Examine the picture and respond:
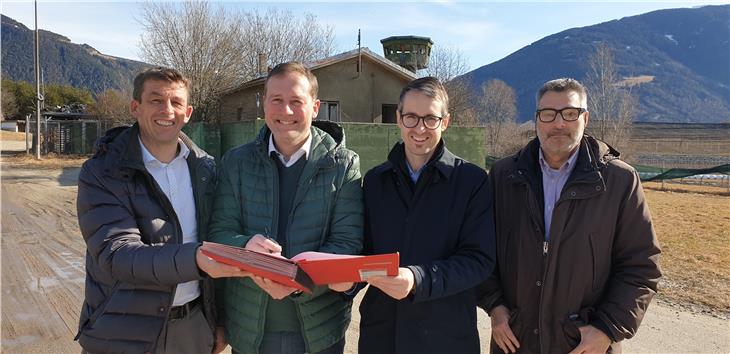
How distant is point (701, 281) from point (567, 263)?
573 cm

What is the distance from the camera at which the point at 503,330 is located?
301cm

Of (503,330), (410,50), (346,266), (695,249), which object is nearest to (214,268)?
(346,266)

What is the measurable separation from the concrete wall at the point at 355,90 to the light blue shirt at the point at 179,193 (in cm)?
1810

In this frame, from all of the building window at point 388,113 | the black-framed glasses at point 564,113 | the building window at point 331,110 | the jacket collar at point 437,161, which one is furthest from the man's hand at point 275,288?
the building window at point 388,113

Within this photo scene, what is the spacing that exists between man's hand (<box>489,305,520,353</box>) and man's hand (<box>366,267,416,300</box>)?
979 millimetres

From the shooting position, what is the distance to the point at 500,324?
302 centimetres

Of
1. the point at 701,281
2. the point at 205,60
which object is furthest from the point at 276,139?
the point at 205,60

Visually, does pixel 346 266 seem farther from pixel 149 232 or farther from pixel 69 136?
pixel 69 136

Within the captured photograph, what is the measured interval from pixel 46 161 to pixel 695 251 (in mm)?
32025

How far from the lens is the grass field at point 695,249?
654 cm

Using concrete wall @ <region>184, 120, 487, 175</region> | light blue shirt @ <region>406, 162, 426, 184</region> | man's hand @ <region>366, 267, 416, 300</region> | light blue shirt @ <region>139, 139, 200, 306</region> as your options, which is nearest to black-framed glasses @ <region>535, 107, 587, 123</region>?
light blue shirt @ <region>406, 162, 426, 184</region>

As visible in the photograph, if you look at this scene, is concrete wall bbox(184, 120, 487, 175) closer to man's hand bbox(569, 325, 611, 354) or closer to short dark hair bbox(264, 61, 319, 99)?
short dark hair bbox(264, 61, 319, 99)

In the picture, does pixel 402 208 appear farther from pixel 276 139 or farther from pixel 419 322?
pixel 276 139

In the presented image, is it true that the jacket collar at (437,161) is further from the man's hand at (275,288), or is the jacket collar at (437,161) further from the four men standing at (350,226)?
the man's hand at (275,288)
